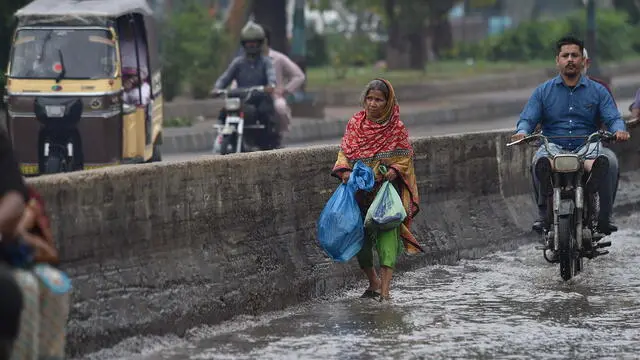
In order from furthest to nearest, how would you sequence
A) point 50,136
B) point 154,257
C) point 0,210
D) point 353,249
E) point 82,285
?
point 50,136 → point 353,249 → point 154,257 → point 82,285 → point 0,210

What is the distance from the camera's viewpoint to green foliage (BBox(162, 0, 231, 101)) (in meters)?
31.4

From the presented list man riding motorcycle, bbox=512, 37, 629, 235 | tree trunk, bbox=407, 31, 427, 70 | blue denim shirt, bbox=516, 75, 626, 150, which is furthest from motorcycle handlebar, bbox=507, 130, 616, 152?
tree trunk, bbox=407, 31, 427, 70

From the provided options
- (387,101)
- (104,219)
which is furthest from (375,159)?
(104,219)

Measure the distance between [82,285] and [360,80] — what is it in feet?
98.1

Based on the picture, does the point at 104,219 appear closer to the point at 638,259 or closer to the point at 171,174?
the point at 171,174

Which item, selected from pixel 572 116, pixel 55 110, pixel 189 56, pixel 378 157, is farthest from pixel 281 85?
pixel 189 56

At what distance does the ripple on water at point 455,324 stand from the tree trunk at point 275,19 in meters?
22.3

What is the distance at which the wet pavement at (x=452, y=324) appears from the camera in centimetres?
831

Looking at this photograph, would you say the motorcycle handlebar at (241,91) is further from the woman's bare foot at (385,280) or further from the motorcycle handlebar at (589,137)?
the woman's bare foot at (385,280)

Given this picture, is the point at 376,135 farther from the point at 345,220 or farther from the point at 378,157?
the point at 345,220

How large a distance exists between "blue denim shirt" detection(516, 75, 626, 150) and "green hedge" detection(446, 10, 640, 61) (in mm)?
34812

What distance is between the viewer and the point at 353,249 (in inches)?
397

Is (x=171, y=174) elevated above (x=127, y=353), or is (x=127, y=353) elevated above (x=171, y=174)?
(x=171, y=174)

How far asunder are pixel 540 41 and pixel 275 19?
15.2 metres
